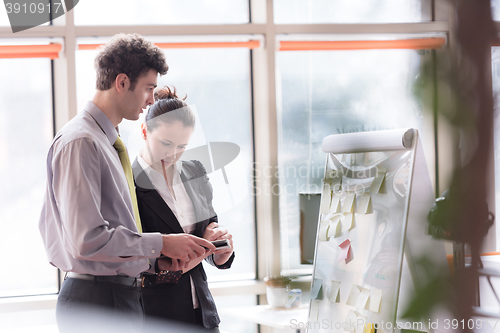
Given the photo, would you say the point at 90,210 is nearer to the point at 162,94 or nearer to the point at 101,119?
the point at 101,119

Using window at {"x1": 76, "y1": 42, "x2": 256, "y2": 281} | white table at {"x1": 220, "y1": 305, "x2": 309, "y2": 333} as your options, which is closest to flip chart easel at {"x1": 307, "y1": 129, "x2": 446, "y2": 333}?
white table at {"x1": 220, "y1": 305, "x2": 309, "y2": 333}

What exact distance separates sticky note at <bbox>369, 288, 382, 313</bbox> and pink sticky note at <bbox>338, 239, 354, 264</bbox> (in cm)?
20

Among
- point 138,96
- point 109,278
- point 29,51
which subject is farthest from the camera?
point 29,51

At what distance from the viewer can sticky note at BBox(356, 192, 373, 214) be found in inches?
65.0

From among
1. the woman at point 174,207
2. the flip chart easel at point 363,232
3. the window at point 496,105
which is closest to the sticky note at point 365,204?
the flip chart easel at point 363,232

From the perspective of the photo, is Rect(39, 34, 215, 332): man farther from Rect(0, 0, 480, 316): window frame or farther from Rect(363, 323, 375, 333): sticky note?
Rect(0, 0, 480, 316): window frame

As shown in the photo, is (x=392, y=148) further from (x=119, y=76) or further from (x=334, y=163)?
(x=119, y=76)

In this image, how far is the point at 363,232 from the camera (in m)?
1.69

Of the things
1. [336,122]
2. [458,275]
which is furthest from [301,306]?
[458,275]

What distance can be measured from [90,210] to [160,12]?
7.16ft

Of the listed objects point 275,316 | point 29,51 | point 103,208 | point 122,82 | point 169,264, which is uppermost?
point 29,51

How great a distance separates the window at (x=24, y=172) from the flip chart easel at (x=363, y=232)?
1943 millimetres

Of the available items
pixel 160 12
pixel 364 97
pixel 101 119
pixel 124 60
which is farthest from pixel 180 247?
pixel 160 12

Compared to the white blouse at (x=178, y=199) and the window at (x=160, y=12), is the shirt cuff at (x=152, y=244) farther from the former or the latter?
the window at (x=160, y=12)
